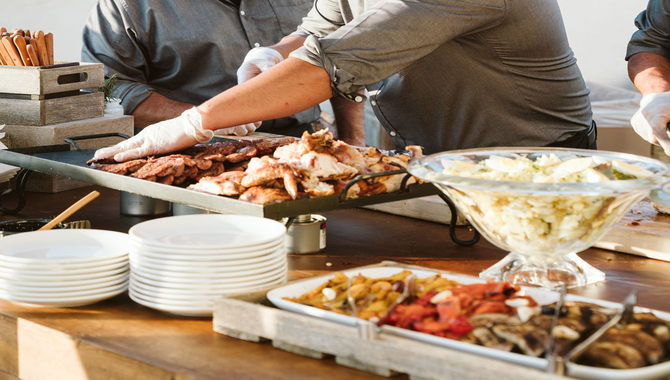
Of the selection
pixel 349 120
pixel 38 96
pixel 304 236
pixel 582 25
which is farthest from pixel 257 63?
pixel 582 25

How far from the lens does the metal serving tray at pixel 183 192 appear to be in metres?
1.39

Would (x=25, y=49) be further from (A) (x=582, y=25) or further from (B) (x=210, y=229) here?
(A) (x=582, y=25)

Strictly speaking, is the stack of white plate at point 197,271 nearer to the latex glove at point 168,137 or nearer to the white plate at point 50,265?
the white plate at point 50,265

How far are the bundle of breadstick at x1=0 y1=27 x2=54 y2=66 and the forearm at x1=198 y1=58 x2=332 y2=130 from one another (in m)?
0.79

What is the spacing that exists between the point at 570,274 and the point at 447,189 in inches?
11.9

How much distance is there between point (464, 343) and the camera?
87 centimetres

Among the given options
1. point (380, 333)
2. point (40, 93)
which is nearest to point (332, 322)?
point (380, 333)

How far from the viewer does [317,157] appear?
5.23ft

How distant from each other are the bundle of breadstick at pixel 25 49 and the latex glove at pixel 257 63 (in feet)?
2.14

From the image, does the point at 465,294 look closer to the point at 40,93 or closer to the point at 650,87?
the point at 40,93

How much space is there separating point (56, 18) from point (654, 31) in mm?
4952

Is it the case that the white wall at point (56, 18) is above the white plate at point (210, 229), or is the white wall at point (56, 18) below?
above

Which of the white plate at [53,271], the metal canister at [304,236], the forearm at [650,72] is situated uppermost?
the forearm at [650,72]

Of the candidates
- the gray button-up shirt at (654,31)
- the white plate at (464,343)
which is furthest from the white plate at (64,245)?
the gray button-up shirt at (654,31)
